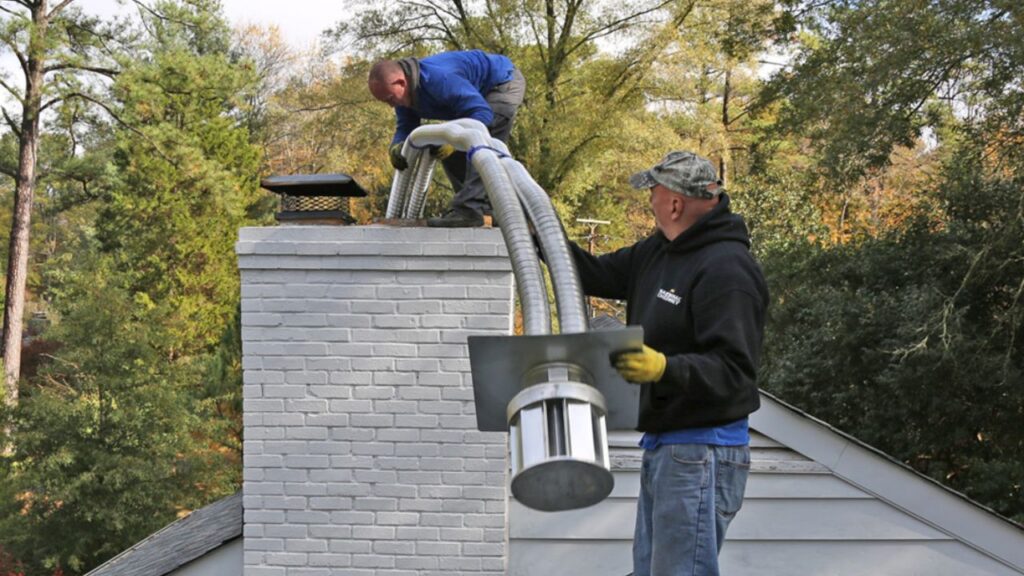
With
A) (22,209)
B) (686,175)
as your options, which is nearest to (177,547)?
Result: (686,175)

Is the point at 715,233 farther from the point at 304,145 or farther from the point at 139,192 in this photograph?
the point at 304,145

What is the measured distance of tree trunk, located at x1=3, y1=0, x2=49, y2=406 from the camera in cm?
1716

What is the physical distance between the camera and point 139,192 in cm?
2038

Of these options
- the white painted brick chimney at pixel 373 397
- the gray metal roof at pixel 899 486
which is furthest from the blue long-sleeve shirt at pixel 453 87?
the gray metal roof at pixel 899 486

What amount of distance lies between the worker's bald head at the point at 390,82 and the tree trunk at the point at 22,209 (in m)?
16.0

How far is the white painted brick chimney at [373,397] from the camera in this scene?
343cm

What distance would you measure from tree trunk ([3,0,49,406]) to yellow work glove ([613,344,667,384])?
58.5ft

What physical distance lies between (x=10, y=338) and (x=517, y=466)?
18655 millimetres

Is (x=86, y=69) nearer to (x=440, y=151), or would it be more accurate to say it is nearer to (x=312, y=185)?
(x=312, y=185)

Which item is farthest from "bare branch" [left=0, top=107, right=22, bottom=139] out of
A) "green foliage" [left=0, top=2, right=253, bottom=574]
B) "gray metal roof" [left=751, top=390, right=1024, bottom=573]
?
"gray metal roof" [left=751, top=390, right=1024, bottom=573]

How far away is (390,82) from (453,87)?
0.24m

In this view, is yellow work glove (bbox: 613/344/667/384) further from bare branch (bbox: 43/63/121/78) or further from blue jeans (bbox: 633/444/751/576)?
bare branch (bbox: 43/63/121/78)

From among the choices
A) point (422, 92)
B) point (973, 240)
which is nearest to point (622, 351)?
point (422, 92)

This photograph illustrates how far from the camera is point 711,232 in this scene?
6.97 ft
